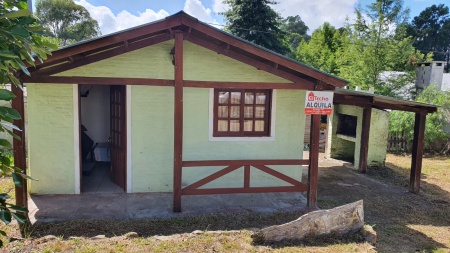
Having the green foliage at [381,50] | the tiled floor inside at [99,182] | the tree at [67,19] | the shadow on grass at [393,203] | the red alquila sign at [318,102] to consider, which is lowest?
the shadow on grass at [393,203]

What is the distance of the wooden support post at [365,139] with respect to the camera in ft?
34.9

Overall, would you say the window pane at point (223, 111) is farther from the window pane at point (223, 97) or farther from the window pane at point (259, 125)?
the window pane at point (259, 125)

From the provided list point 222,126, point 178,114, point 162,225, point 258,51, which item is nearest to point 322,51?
point 222,126

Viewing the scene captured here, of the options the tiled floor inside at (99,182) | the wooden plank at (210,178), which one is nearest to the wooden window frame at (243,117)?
the wooden plank at (210,178)

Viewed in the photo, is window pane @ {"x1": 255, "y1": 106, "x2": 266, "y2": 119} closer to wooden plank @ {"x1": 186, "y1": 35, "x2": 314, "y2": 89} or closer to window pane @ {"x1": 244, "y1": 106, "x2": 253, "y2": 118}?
window pane @ {"x1": 244, "y1": 106, "x2": 253, "y2": 118}

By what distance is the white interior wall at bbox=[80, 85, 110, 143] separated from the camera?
9438 millimetres

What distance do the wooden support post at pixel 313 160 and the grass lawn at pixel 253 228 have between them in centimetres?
52

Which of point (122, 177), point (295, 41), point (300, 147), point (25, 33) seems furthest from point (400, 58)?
point (295, 41)

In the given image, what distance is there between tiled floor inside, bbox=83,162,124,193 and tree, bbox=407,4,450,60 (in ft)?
160

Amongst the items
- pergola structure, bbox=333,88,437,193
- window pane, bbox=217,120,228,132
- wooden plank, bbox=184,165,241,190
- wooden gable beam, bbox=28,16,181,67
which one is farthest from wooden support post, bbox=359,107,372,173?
wooden gable beam, bbox=28,16,181,67

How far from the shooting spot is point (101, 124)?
9.66 metres

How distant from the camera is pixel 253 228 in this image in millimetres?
5469

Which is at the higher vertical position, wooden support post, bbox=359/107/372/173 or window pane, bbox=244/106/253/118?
window pane, bbox=244/106/253/118

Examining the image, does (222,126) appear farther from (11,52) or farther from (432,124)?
(432,124)
